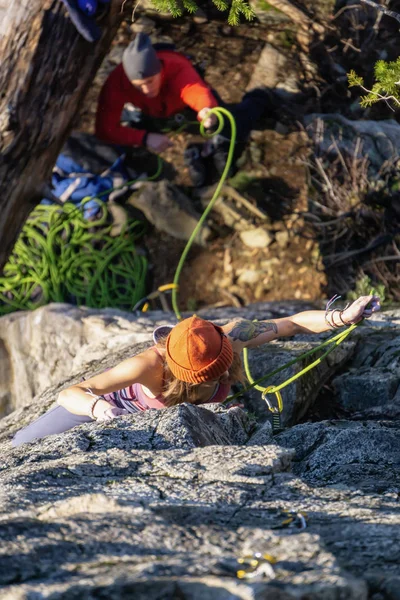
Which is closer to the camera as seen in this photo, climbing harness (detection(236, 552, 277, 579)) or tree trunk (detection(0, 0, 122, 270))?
climbing harness (detection(236, 552, 277, 579))

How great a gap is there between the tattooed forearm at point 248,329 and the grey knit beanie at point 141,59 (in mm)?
2652

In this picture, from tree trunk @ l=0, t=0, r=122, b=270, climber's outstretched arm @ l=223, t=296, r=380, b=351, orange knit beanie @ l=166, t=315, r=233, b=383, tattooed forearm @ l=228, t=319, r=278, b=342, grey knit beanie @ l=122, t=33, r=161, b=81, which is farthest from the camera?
grey knit beanie @ l=122, t=33, r=161, b=81

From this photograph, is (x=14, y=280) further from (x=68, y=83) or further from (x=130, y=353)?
(x=68, y=83)

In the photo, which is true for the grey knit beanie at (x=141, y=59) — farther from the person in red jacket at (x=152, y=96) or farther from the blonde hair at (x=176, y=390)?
the blonde hair at (x=176, y=390)

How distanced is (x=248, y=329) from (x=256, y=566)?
2.03m

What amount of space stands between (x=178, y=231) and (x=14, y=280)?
50.5 inches

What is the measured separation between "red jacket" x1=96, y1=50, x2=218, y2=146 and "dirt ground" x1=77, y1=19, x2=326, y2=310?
60 centimetres

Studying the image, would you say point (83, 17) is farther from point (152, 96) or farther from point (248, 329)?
point (152, 96)

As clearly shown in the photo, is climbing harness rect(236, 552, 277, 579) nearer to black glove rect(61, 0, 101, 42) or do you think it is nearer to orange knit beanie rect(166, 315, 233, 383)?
orange knit beanie rect(166, 315, 233, 383)

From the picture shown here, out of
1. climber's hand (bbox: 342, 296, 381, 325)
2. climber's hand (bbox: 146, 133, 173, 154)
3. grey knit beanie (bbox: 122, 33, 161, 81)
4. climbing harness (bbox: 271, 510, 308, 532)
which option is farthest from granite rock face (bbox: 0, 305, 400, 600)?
climber's hand (bbox: 146, 133, 173, 154)

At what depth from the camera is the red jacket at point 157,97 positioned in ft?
20.4

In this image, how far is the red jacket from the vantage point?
621cm

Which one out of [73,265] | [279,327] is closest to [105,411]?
[279,327]

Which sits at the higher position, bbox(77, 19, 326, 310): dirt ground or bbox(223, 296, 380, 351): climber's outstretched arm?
bbox(223, 296, 380, 351): climber's outstretched arm
